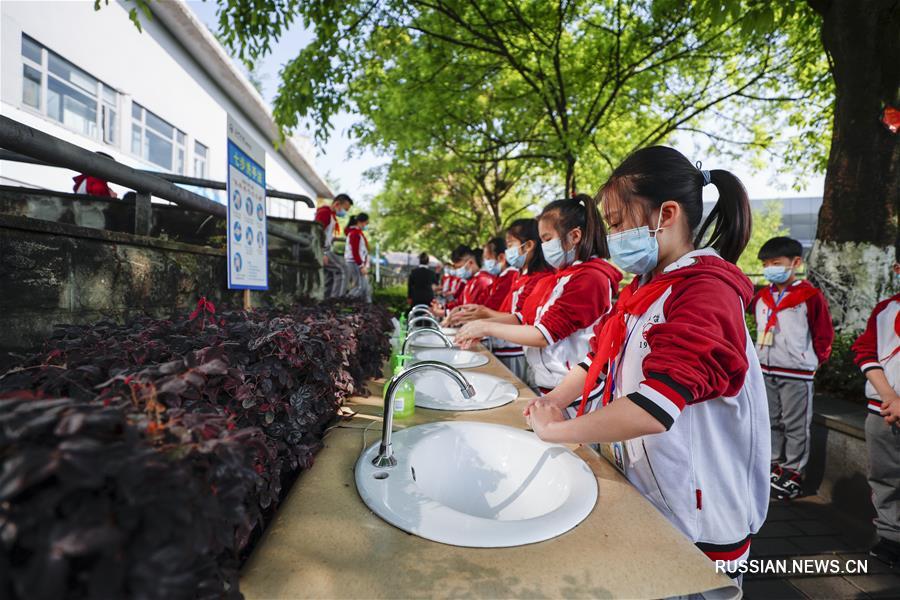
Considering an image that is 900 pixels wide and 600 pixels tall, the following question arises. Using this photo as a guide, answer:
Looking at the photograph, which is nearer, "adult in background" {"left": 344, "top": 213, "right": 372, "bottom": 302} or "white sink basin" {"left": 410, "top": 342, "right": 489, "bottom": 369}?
"white sink basin" {"left": 410, "top": 342, "right": 489, "bottom": 369}

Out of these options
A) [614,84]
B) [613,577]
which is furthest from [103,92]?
[613,577]

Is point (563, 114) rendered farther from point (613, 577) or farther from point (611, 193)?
point (613, 577)

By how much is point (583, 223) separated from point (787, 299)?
2.99 meters

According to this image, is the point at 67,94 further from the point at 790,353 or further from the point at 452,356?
the point at 790,353

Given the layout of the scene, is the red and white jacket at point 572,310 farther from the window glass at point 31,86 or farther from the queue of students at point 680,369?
the window glass at point 31,86

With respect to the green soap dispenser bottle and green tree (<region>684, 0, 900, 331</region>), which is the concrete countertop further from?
green tree (<region>684, 0, 900, 331</region>)

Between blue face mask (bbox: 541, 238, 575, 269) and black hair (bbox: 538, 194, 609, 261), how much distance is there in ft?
0.17

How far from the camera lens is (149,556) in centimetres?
53

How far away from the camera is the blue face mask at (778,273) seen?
Answer: 4332mm

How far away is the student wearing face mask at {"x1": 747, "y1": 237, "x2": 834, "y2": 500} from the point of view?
4.12 metres

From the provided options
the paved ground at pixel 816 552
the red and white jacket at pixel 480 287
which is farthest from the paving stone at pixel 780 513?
the red and white jacket at pixel 480 287

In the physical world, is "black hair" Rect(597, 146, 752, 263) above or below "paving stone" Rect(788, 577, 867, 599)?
above

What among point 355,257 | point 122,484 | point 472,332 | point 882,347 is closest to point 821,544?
point 882,347

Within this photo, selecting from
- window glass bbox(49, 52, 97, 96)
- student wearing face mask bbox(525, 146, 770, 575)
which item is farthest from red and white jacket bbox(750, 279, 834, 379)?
window glass bbox(49, 52, 97, 96)
